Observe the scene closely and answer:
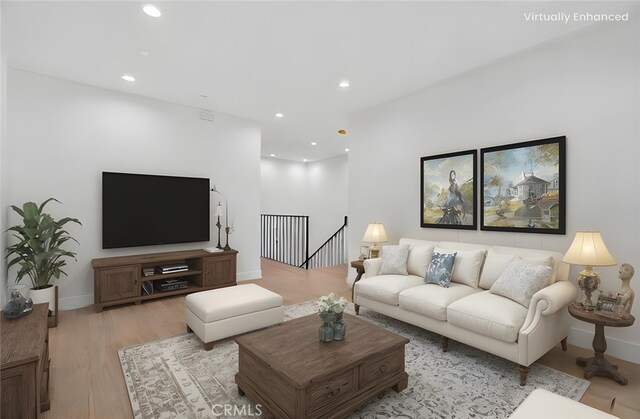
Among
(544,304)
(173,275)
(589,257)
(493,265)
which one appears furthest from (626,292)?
(173,275)

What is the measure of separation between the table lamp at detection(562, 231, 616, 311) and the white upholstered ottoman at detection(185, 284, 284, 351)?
271 cm

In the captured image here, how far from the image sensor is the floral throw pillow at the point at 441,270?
331 centimetres

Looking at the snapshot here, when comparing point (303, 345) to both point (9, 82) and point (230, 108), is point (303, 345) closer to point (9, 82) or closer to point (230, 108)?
point (230, 108)

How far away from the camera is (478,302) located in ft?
9.03

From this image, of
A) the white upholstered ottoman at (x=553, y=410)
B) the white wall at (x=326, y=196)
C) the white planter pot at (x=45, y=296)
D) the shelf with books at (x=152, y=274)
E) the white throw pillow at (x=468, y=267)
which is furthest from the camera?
the white wall at (x=326, y=196)

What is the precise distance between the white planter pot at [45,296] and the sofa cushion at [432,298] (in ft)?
12.5

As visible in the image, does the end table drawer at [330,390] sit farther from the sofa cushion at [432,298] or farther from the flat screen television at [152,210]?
the flat screen television at [152,210]

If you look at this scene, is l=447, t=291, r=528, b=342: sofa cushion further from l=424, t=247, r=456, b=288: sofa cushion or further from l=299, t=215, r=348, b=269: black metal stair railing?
→ l=299, t=215, r=348, b=269: black metal stair railing

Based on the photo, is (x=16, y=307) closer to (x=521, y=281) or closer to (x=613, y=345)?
(x=521, y=281)

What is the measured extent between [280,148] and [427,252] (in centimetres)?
519

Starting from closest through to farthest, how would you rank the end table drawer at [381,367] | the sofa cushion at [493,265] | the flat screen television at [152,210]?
the end table drawer at [381,367], the sofa cushion at [493,265], the flat screen television at [152,210]

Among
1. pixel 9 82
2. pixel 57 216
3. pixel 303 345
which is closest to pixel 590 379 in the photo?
pixel 303 345

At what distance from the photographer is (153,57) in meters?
3.37

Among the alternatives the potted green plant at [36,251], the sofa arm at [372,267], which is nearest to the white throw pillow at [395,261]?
the sofa arm at [372,267]
